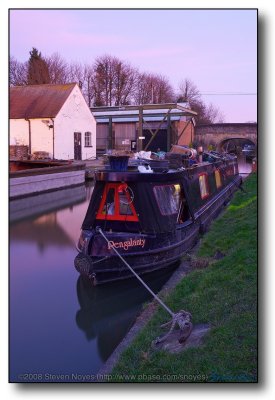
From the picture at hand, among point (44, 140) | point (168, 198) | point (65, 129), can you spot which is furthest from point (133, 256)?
point (65, 129)

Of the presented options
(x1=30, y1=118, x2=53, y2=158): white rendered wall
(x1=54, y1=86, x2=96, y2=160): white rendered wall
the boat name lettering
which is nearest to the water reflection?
the boat name lettering

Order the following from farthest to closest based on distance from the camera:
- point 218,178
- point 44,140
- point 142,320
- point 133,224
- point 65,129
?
point 65,129 → point 44,140 → point 218,178 → point 133,224 → point 142,320

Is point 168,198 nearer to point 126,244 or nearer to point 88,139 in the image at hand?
point 126,244

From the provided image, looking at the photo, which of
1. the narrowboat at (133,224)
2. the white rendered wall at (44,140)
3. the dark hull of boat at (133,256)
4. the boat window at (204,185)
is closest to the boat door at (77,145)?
the white rendered wall at (44,140)

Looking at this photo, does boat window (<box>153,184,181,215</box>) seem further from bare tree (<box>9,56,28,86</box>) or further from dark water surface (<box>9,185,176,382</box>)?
bare tree (<box>9,56,28,86</box>)

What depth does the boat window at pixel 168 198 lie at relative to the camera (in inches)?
294

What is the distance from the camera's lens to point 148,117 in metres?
21.2

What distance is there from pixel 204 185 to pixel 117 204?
3747 millimetres

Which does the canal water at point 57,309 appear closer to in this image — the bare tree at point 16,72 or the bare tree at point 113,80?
the bare tree at point 16,72

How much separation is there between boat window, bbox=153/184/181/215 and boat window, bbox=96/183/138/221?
0.43 meters

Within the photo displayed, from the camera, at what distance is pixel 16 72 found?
17.0 feet
